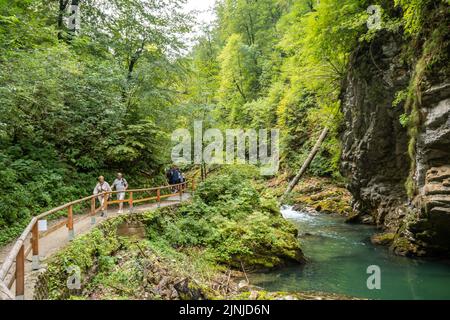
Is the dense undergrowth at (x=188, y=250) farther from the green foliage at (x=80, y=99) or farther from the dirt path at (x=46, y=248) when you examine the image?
the green foliage at (x=80, y=99)

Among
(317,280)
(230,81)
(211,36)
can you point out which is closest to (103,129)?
(317,280)

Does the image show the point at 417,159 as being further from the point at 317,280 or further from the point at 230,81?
the point at 230,81

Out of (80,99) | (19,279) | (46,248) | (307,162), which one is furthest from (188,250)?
(307,162)

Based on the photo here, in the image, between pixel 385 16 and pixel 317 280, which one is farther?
pixel 385 16

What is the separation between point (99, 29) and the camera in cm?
2061

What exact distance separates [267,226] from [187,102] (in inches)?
414

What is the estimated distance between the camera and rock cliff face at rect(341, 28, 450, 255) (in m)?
10.7

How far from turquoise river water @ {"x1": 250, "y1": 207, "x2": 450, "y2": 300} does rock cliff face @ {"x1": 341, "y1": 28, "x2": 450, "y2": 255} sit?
1.14 meters

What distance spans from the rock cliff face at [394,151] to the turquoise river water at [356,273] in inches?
44.8

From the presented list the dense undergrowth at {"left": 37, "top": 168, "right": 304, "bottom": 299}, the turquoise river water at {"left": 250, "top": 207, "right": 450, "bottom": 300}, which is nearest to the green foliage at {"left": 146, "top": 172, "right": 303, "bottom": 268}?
the dense undergrowth at {"left": 37, "top": 168, "right": 304, "bottom": 299}

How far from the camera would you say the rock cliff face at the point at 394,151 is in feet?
35.0

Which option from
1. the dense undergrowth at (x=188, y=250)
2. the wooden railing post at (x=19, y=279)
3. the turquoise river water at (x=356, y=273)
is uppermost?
the wooden railing post at (x=19, y=279)

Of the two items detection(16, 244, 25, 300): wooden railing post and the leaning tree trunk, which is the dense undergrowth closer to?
detection(16, 244, 25, 300): wooden railing post

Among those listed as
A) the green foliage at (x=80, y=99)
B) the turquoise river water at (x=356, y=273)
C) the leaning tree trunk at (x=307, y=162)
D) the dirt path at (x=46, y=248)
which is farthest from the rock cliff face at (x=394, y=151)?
the dirt path at (x=46, y=248)
